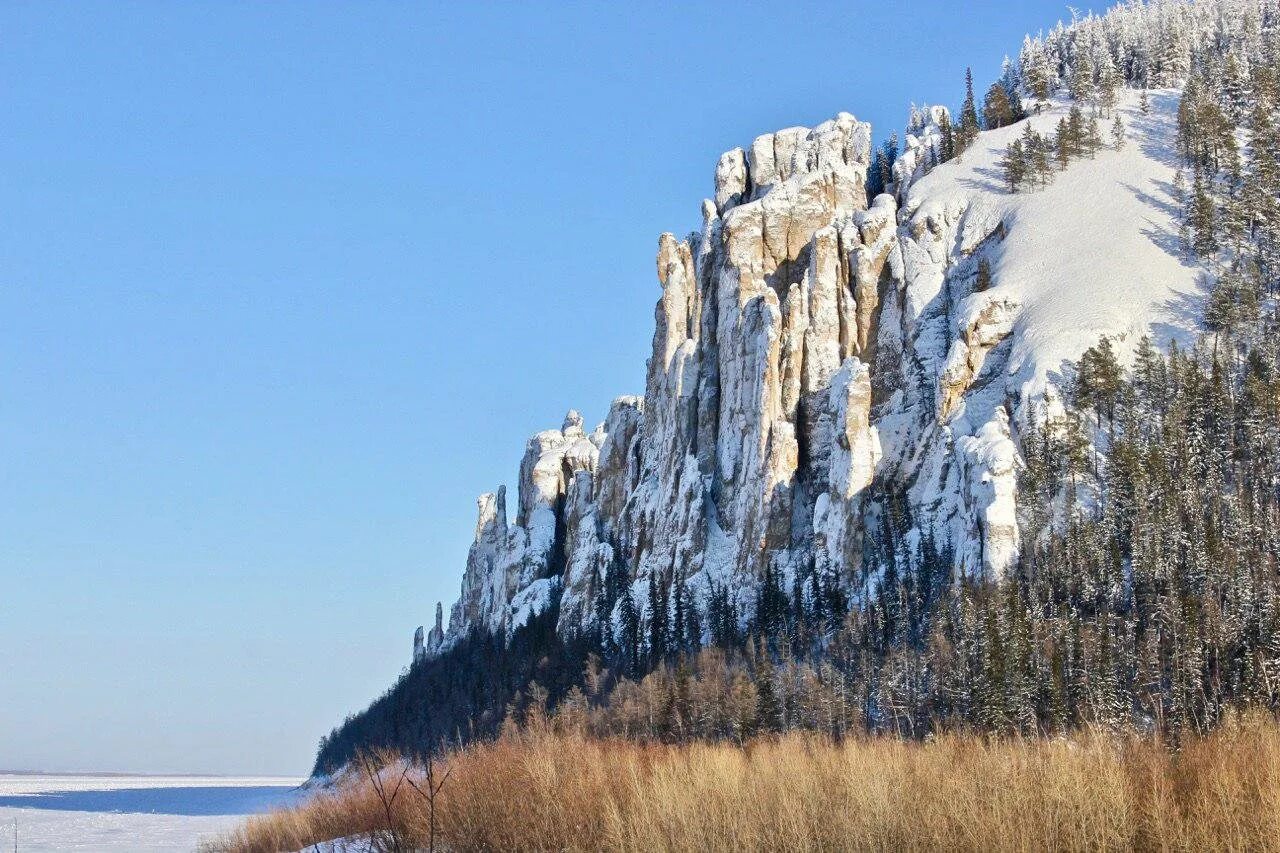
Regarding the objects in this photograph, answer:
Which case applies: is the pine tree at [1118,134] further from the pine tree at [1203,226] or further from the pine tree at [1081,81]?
the pine tree at [1203,226]

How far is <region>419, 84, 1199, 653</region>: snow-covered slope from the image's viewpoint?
102 meters

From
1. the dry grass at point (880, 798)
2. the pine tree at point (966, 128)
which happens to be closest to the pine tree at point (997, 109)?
the pine tree at point (966, 128)

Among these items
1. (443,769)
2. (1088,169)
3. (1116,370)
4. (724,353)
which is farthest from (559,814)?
(1088,169)

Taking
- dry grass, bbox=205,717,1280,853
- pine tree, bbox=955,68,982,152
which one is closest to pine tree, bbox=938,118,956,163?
pine tree, bbox=955,68,982,152

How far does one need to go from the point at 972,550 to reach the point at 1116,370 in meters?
20.2

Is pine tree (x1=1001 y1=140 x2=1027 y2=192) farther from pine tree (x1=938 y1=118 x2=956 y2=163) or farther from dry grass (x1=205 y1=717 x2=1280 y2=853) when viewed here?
dry grass (x1=205 y1=717 x2=1280 y2=853)

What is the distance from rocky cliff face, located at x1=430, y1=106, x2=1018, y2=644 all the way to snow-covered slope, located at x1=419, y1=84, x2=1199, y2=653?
10.6 inches

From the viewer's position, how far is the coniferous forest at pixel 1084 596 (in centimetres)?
6025

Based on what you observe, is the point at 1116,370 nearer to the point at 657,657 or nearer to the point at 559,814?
the point at 657,657

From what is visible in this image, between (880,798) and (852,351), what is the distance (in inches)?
4222

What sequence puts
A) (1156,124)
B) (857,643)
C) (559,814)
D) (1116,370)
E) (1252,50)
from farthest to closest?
1. (1252,50)
2. (1156,124)
3. (1116,370)
4. (857,643)
5. (559,814)

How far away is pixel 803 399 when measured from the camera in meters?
124

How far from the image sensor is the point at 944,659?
71.2m

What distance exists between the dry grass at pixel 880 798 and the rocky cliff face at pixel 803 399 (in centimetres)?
6338
